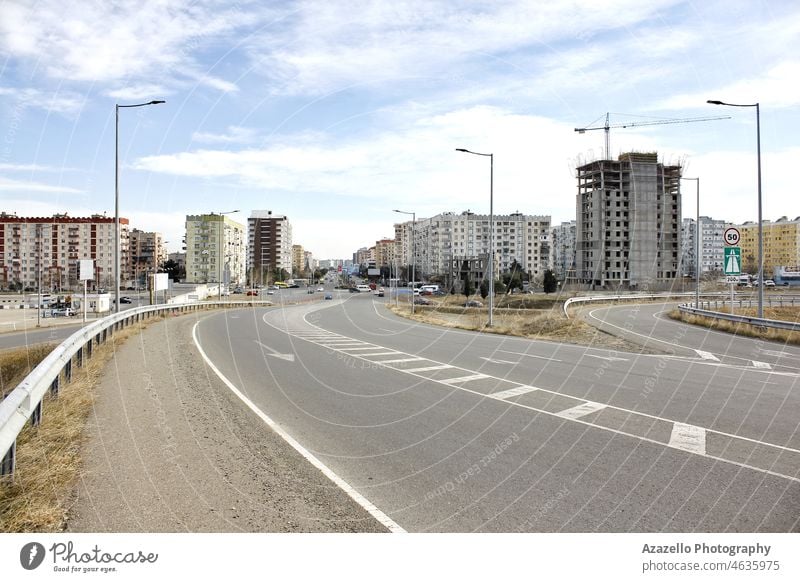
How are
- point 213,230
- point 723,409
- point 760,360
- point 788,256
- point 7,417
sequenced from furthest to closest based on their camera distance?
point 788,256 < point 213,230 < point 760,360 < point 723,409 < point 7,417

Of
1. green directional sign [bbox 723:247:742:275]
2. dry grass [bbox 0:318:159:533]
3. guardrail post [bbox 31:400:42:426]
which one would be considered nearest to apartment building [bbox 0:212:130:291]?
green directional sign [bbox 723:247:742:275]

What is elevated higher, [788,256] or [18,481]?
[788,256]

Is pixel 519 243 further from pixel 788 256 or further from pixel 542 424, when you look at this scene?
pixel 542 424

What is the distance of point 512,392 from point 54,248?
9191 centimetres

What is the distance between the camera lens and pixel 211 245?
197 ft

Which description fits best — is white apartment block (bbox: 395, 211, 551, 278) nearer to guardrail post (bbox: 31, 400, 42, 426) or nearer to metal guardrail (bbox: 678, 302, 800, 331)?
metal guardrail (bbox: 678, 302, 800, 331)

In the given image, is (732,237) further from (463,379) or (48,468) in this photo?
(48,468)

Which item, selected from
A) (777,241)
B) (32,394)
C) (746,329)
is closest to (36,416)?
(32,394)

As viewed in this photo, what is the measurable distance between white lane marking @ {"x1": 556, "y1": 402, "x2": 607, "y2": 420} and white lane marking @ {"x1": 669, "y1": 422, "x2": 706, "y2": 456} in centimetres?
125

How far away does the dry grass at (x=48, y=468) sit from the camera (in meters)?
4.21

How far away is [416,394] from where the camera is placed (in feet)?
33.4

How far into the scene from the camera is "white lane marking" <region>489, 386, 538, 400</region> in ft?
32.6
